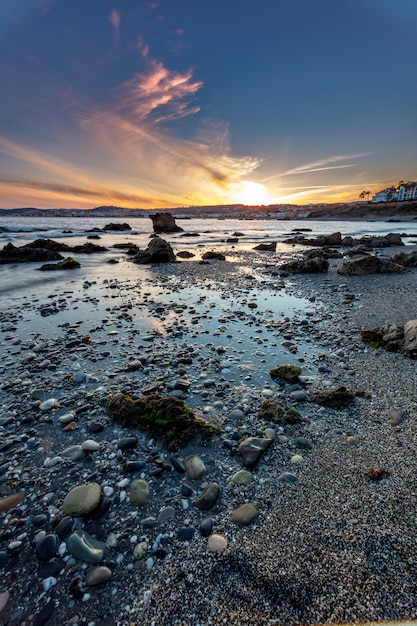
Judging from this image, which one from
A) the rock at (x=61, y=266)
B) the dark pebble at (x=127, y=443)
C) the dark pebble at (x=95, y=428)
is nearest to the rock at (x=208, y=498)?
the dark pebble at (x=127, y=443)

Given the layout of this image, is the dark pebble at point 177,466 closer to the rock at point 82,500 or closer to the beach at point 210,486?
the beach at point 210,486

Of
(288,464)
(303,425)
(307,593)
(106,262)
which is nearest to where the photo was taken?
(307,593)

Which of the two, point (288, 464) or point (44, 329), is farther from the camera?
point (44, 329)

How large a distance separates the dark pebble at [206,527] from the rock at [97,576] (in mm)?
786

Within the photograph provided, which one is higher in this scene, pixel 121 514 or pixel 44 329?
pixel 44 329

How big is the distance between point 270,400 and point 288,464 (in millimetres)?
1075

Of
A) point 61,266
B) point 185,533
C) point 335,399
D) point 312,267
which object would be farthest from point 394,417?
point 61,266

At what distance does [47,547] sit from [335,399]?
149 inches

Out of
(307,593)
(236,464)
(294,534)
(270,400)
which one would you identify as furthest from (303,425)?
(307,593)

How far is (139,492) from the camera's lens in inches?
112

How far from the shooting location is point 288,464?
3.18 metres

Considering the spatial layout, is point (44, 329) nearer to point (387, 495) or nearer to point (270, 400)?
point (270, 400)

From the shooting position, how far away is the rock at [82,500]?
2.65 m

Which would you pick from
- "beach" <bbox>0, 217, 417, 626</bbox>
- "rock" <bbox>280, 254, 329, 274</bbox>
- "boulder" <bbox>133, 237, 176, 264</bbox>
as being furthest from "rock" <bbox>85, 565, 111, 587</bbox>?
"boulder" <bbox>133, 237, 176, 264</bbox>
